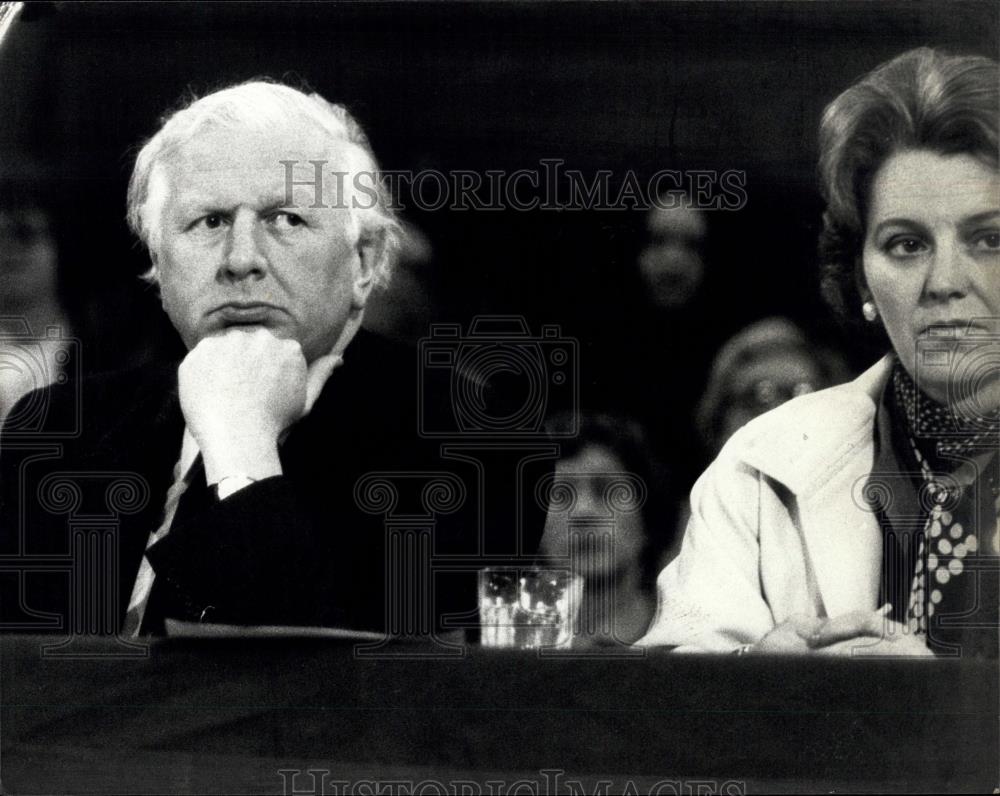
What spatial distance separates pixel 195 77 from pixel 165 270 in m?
0.70

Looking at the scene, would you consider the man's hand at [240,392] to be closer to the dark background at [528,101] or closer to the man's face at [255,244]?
the man's face at [255,244]

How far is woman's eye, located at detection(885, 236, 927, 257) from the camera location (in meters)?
4.99

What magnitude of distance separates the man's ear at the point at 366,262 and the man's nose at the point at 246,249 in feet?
1.09

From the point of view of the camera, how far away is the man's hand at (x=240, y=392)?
199 inches

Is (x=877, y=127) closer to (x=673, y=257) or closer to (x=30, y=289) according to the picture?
(x=673, y=257)

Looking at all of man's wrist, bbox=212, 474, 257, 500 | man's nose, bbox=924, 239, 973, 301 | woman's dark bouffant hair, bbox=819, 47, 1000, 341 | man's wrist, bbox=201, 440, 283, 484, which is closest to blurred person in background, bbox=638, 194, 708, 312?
woman's dark bouffant hair, bbox=819, 47, 1000, 341

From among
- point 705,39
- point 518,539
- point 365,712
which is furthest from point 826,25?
point 365,712

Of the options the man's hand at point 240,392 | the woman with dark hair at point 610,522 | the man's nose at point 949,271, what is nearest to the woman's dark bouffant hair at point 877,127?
the man's nose at point 949,271

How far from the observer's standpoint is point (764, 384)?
5.05 metres

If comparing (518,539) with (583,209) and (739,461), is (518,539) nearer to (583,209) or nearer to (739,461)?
(739,461)

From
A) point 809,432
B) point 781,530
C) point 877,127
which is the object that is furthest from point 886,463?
point 877,127

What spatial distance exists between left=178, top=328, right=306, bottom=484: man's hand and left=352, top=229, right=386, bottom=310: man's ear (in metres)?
0.28

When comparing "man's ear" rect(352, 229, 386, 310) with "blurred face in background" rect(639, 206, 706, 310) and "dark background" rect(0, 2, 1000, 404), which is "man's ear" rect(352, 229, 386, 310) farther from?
"blurred face in background" rect(639, 206, 706, 310)

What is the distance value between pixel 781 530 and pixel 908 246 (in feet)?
3.58
